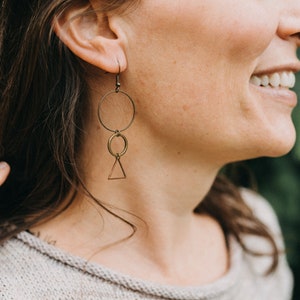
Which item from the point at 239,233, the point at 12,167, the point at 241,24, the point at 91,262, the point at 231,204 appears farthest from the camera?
the point at 231,204

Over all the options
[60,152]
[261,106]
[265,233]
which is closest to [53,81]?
[60,152]

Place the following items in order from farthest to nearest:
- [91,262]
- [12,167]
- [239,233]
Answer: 1. [239,233]
2. [12,167]
3. [91,262]

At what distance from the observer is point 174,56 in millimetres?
1701

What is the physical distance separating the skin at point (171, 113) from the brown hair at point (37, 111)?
5cm

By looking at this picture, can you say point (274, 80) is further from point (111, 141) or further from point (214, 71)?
point (111, 141)

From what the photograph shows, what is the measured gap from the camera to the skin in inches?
66.5

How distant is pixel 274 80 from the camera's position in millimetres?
1887

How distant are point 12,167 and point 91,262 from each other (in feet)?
1.50

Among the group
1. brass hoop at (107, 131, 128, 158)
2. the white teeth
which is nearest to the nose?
the white teeth

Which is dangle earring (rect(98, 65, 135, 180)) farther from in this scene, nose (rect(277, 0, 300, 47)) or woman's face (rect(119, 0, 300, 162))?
nose (rect(277, 0, 300, 47))

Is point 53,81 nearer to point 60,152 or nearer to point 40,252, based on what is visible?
point 60,152

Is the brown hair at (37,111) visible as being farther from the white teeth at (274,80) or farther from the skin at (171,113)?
the white teeth at (274,80)

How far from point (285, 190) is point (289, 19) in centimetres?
114

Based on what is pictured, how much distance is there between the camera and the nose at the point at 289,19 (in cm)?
180
